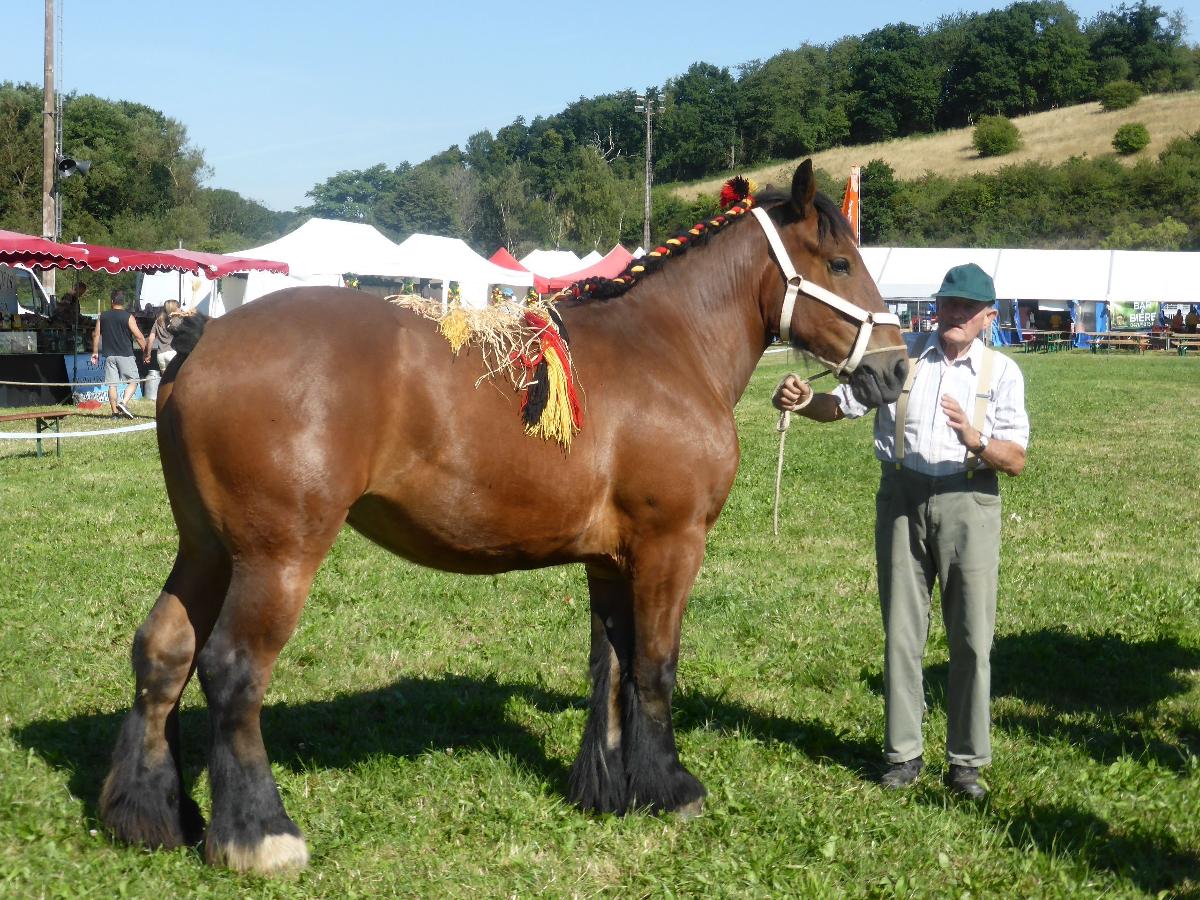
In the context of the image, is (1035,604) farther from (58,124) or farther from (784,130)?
(784,130)

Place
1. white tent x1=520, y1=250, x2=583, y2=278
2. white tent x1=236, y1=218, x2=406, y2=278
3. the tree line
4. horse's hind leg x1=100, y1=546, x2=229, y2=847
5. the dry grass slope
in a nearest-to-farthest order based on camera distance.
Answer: horse's hind leg x1=100, y1=546, x2=229, y2=847 → white tent x1=236, y1=218, x2=406, y2=278 → white tent x1=520, y1=250, x2=583, y2=278 → the tree line → the dry grass slope

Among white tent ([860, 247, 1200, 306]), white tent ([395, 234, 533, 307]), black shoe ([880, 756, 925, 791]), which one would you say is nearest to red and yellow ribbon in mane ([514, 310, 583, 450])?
black shoe ([880, 756, 925, 791])

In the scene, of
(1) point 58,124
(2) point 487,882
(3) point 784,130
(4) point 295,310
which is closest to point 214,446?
(4) point 295,310

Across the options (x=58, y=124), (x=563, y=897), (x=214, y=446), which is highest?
(x=58, y=124)

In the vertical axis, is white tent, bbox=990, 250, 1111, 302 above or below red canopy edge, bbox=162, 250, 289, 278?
above

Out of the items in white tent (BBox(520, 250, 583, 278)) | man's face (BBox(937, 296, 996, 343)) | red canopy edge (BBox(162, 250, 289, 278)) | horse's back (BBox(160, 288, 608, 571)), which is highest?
white tent (BBox(520, 250, 583, 278))

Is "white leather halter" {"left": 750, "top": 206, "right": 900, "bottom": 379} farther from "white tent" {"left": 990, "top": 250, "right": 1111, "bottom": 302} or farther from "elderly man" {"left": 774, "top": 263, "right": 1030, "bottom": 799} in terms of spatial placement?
"white tent" {"left": 990, "top": 250, "right": 1111, "bottom": 302}

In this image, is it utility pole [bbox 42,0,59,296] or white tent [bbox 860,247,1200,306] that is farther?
white tent [bbox 860,247,1200,306]

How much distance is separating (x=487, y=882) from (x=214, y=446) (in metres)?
→ 1.86

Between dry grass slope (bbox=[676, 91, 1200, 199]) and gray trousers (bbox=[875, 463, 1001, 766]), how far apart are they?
263 ft

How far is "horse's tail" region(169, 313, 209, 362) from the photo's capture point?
3848mm

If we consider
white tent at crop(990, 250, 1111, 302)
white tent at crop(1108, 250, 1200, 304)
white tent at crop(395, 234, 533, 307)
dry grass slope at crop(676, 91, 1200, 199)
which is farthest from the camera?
dry grass slope at crop(676, 91, 1200, 199)

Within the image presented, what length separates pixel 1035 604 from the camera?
739 centimetres

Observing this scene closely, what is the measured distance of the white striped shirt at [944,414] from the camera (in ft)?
14.6
